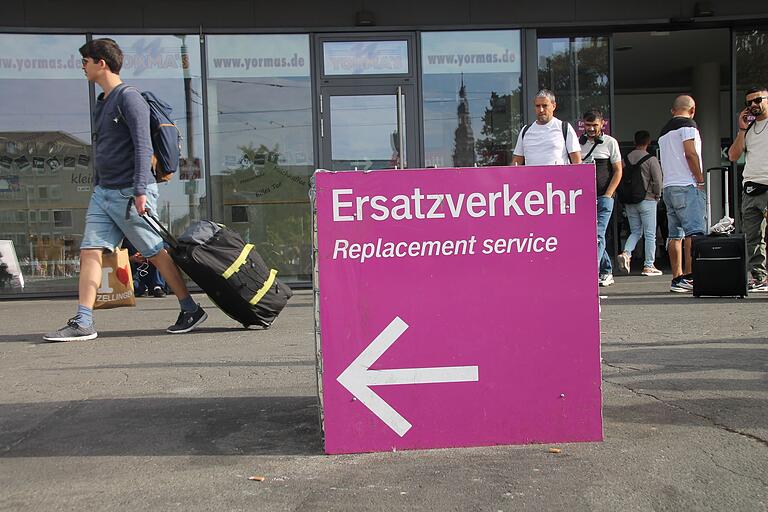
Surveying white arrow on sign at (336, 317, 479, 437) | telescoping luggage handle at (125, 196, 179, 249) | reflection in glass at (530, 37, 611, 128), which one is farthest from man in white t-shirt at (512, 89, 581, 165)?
white arrow on sign at (336, 317, 479, 437)

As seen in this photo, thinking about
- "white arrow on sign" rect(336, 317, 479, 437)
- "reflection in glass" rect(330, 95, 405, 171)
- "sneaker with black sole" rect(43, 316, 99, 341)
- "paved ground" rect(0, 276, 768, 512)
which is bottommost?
"paved ground" rect(0, 276, 768, 512)

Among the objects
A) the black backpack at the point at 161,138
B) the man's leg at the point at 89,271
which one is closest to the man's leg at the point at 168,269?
the man's leg at the point at 89,271

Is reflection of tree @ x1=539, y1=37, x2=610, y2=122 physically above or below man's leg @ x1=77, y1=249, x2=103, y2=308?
above

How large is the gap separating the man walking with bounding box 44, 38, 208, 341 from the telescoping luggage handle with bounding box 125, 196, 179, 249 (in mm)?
35

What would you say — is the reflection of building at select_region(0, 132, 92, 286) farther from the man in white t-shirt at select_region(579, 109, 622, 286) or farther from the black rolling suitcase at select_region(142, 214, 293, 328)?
the man in white t-shirt at select_region(579, 109, 622, 286)

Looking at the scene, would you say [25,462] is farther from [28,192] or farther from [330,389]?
[28,192]

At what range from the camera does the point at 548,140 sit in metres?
6.89

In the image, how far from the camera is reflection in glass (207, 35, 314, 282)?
983 cm

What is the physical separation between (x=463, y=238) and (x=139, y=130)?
3285 mm

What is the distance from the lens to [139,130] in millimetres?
5504

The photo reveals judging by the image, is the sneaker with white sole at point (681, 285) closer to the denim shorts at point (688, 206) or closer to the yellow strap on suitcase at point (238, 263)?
the denim shorts at point (688, 206)

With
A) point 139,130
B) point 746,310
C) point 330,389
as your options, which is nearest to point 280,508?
point 330,389

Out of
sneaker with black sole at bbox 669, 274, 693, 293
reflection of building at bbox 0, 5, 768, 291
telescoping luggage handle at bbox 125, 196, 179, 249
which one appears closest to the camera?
telescoping luggage handle at bbox 125, 196, 179, 249

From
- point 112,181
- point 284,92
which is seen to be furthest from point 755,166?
point 112,181
